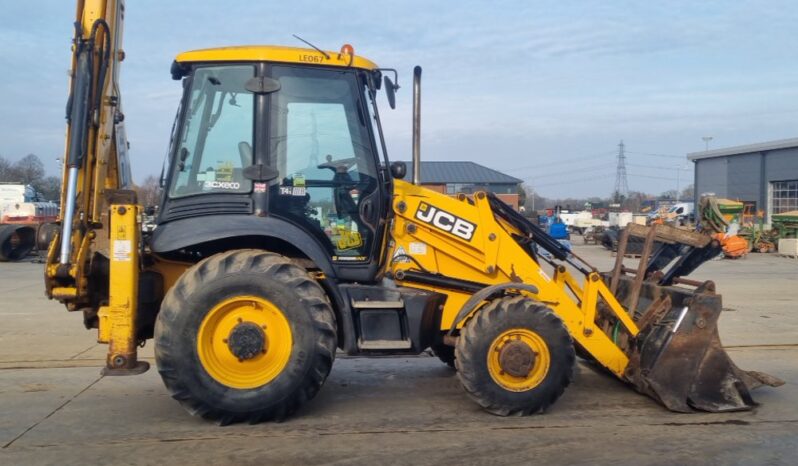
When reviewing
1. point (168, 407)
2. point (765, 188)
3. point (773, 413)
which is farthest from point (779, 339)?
point (765, 188)

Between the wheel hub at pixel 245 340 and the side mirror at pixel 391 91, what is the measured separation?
87.2 inches

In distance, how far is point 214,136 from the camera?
6109mm

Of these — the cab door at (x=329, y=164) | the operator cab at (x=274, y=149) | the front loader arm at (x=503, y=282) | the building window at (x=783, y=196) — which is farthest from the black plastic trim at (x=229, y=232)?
the building window at (x=783, y=196)

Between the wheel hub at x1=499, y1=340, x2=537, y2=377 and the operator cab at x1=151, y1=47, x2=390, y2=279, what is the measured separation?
1478 mm

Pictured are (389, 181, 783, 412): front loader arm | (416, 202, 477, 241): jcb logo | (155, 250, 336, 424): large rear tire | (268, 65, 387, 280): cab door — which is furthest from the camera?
(416, 202, 477, 241): jcb logo

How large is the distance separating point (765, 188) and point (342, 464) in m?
49.8

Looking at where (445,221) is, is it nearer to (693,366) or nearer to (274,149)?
(274,149)

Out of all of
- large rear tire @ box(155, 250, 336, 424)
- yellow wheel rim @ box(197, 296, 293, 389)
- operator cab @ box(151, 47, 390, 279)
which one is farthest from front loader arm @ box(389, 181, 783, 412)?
yellow wheel rim @ box(197, 296, 293, 389)

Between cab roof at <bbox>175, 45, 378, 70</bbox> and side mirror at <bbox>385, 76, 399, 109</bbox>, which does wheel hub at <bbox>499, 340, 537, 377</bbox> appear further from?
cab roof at <bbox>175, 45, 378, 70</bbox>

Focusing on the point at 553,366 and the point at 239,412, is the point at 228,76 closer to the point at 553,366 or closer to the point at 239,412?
the point at 239,412

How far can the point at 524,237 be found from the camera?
695 centimetres

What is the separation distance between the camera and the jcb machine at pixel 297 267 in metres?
5.71

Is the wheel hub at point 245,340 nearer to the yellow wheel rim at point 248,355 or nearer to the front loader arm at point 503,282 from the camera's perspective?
the yellow wheel rim at point 248,355

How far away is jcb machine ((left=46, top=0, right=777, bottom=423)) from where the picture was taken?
5.71 m
